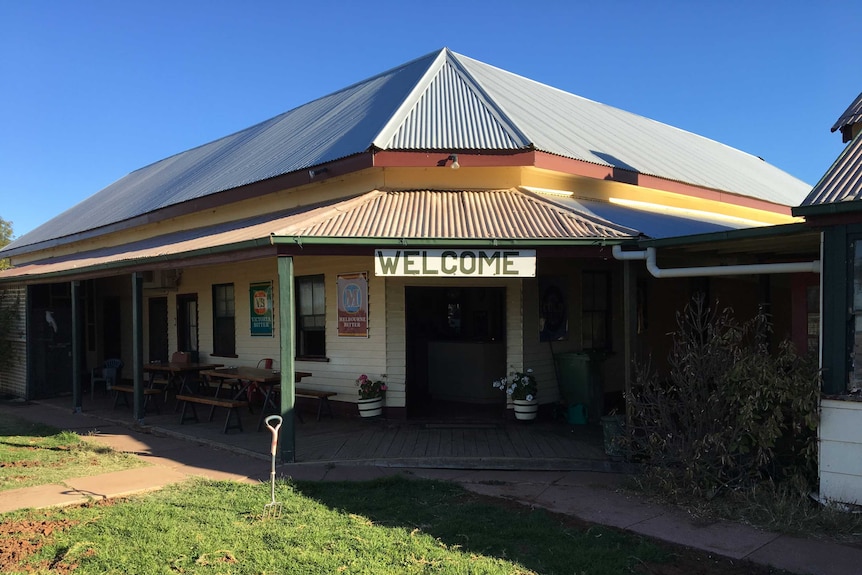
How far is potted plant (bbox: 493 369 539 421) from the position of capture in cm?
987

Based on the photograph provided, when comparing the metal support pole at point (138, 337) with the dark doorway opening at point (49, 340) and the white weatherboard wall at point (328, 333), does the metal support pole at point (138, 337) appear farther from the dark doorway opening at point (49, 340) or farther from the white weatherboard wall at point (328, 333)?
the dark doorway opening at point (49, 340)

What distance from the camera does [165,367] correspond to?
12203 millimetres

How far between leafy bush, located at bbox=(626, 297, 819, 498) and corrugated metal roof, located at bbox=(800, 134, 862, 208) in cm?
134

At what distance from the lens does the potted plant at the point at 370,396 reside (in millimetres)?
10141

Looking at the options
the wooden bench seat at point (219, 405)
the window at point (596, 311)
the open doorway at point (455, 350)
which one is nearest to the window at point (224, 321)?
the wooden bench seat at point (219, 405)

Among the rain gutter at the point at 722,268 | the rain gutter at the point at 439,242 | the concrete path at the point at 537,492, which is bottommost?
the concrete path at the point at 537,492

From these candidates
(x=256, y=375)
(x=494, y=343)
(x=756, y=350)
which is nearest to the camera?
(x=756, y=350)

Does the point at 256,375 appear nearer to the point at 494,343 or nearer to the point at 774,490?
the point at 494,343

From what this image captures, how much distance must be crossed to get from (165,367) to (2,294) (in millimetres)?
6537

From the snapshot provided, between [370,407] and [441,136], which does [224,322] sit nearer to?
[370,407]

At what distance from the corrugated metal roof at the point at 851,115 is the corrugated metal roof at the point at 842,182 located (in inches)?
48.2

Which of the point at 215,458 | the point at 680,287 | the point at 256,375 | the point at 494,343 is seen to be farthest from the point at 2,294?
the point at 680,287

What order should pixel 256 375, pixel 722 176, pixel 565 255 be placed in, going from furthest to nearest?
pixel 722 176 < pixel 256 375 < pixel 565 255

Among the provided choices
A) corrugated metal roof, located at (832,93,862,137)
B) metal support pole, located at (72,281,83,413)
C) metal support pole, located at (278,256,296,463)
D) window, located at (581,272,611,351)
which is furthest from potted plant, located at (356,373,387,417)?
corrugated metal roof, located at (832,93,862,137)
